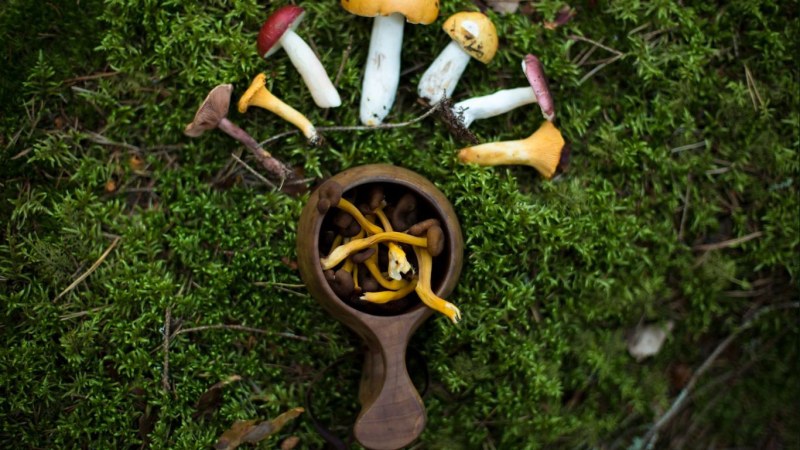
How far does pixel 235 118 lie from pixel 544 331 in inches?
68.0

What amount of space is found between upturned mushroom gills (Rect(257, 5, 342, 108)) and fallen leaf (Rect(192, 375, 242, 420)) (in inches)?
50.5

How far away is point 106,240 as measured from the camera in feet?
9.64

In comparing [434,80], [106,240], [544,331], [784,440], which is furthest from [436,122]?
[784,440]

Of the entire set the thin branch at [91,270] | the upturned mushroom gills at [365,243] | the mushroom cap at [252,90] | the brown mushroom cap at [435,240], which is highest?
the mushroom cap at [252,90]

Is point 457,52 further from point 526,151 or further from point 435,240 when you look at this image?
point 435,240

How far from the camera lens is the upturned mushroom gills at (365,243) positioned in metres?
2.57

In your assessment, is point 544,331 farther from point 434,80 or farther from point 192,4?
point 192,4

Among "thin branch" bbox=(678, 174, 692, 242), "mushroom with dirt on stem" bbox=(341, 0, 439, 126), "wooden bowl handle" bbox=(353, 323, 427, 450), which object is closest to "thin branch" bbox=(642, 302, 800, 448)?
"thin branch" bbox=(678, 174, 692, 242)

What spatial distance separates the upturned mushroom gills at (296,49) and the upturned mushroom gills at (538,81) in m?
0.83

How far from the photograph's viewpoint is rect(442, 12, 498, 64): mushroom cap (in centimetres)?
A: 281

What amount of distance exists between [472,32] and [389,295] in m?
1.16

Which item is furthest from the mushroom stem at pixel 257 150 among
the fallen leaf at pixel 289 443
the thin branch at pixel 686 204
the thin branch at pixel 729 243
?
the thin branch at pixel 729 243

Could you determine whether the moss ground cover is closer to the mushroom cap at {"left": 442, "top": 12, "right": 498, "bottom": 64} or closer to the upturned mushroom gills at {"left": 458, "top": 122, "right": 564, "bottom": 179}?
the upturned mushroom gills at {"left": 458, "top": 122, "right": 564, "bottom": 179}

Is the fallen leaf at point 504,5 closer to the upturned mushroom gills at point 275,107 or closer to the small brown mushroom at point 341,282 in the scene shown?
the upturned mushroom gills at point 275,107
